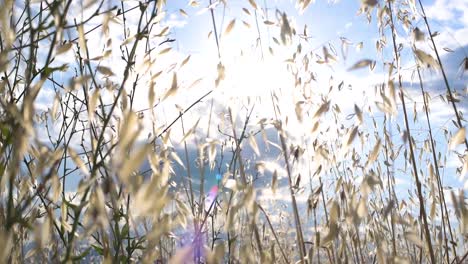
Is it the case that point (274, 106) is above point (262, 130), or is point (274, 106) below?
above

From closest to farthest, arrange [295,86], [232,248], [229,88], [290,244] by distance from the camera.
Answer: [232,248] < [229,88] < [295,86] < [290,244]

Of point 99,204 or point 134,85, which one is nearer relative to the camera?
point 99,204

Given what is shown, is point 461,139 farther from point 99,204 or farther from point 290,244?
point 290,244

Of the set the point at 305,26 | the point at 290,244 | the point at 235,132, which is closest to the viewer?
the point at 235,132

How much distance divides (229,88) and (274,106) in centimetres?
27

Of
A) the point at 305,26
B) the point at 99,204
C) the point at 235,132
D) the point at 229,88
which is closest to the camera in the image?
the point at 99,204

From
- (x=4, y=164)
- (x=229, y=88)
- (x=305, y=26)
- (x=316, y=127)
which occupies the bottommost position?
(x=4, y=164)

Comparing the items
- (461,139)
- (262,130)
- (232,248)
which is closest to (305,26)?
(262,130)

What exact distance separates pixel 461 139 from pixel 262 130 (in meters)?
0.56

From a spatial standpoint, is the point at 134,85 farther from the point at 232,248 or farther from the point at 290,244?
the point at 290,244

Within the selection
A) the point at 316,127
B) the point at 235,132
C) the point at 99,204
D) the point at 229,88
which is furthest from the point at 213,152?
the point at 99,204

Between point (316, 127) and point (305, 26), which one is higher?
point (305, 26)

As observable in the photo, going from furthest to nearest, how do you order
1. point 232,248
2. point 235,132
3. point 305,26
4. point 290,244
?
point 290,244 → point 305,26 → point 235,132 → point 232,248

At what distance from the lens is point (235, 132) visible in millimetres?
1434
